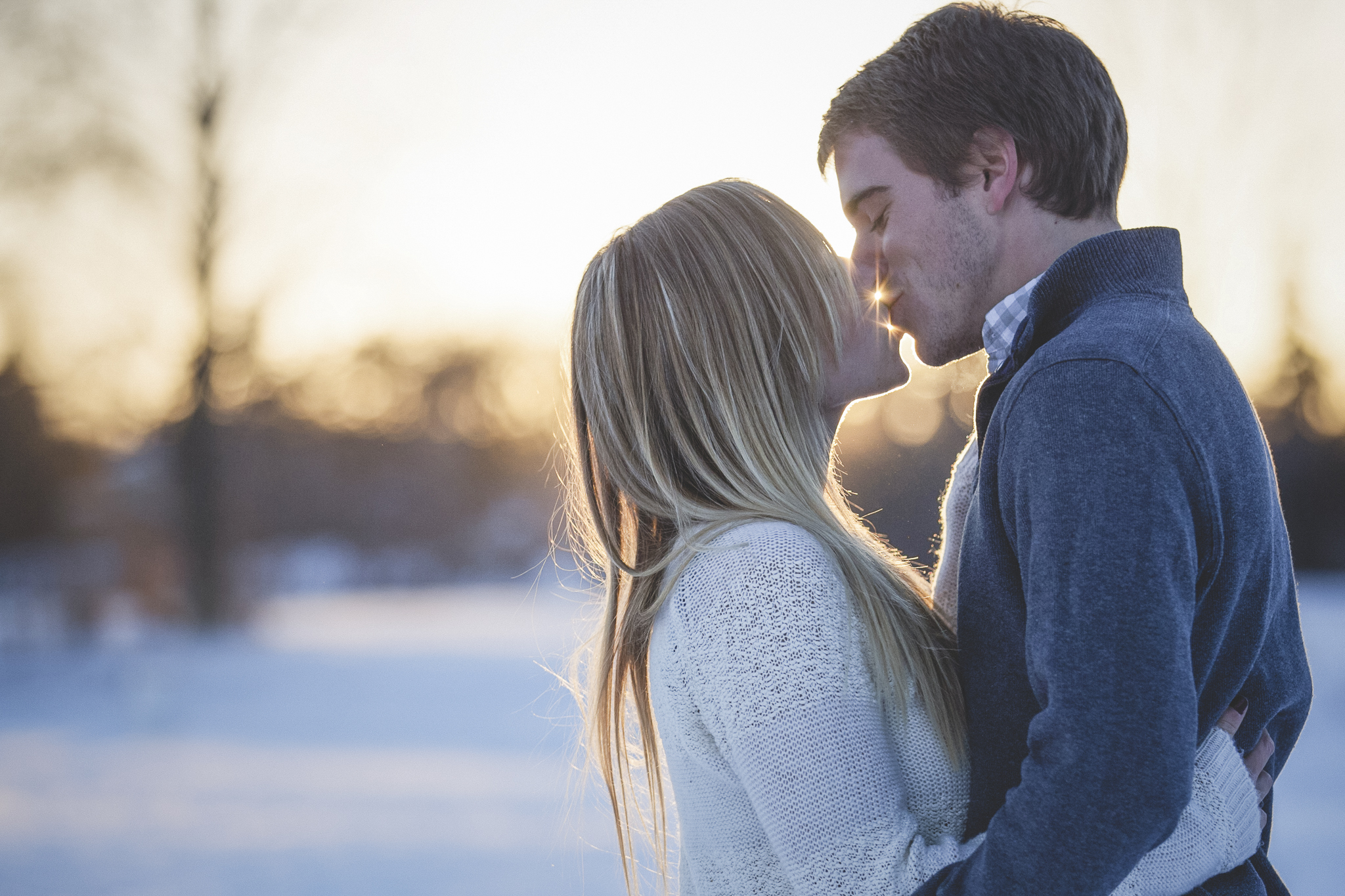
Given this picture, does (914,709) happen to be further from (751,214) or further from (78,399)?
(78,399)

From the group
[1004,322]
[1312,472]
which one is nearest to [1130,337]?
[1004,322]

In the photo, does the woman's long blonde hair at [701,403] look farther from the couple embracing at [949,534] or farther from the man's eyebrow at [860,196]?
the man's eyebrow at [860,196]

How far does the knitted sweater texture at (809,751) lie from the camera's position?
3.51 ft

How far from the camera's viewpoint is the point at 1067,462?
3.09 feet

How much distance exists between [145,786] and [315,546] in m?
13.1

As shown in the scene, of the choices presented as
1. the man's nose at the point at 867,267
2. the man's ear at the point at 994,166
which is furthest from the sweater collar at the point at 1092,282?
the man's nose at the point at 867,267

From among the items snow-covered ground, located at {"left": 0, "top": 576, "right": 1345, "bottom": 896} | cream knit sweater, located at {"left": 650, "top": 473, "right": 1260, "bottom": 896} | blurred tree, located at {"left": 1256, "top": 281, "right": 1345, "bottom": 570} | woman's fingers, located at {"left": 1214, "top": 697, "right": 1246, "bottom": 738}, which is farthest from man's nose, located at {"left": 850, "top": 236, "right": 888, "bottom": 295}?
blurred tree, located at {"left": 1256, "top": 281, "right": 1345, "bottom": 570}

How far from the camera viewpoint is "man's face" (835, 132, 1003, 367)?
1.45 meters

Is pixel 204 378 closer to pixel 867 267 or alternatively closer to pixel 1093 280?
pixel 867 267

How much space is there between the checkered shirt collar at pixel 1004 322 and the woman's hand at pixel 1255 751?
53 cm

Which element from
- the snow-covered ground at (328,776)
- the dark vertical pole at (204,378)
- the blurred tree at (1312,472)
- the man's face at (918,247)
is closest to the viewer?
the man's face at (918,247)

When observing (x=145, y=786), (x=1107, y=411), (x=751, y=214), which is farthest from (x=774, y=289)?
(x=145, y=786)

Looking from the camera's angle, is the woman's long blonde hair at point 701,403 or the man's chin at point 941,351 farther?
the man's chin at point 941,351

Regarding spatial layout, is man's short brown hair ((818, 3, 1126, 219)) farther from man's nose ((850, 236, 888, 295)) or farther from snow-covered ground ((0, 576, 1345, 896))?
snow-covered ground ((0, 576, 1345, 896))
